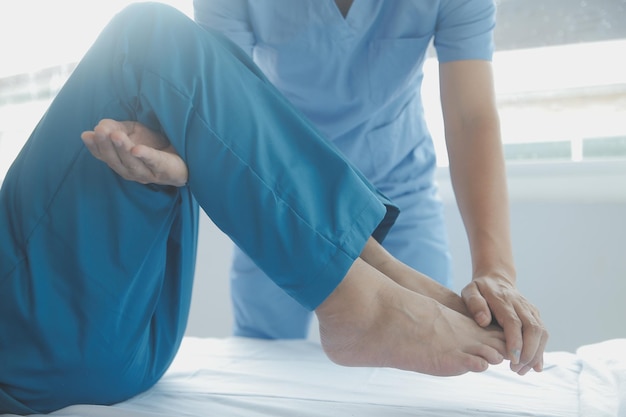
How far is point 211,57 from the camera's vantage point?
2.80ft

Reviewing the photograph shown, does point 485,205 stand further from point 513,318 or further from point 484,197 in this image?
point 513,318

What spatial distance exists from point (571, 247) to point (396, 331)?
980 mm

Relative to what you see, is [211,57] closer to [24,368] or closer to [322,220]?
[322,220]

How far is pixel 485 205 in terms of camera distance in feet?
3.67

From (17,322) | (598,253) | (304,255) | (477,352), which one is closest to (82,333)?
(17,322)

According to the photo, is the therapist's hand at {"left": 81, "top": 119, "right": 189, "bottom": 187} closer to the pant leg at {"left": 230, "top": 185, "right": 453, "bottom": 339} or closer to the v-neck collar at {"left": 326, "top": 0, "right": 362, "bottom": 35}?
the v-neck collar at {"left": 326, "top": 0, "right": 362, "bottom": 35}

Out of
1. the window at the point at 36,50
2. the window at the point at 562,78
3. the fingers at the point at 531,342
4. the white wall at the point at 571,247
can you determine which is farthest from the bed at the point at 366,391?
the window at the point at 36,50

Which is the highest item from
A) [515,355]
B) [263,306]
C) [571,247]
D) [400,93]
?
[400,93]

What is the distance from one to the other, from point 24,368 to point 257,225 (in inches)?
14.3

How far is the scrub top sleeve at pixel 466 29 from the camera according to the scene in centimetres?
120

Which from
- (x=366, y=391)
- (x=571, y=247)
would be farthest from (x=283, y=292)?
(x=571, y=247)

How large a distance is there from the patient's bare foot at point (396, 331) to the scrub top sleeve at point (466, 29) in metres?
0.50

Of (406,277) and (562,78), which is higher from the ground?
(406,277)

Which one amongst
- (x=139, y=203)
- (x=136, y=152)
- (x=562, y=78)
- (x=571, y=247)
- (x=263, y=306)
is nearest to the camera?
(x=136, y=152)
